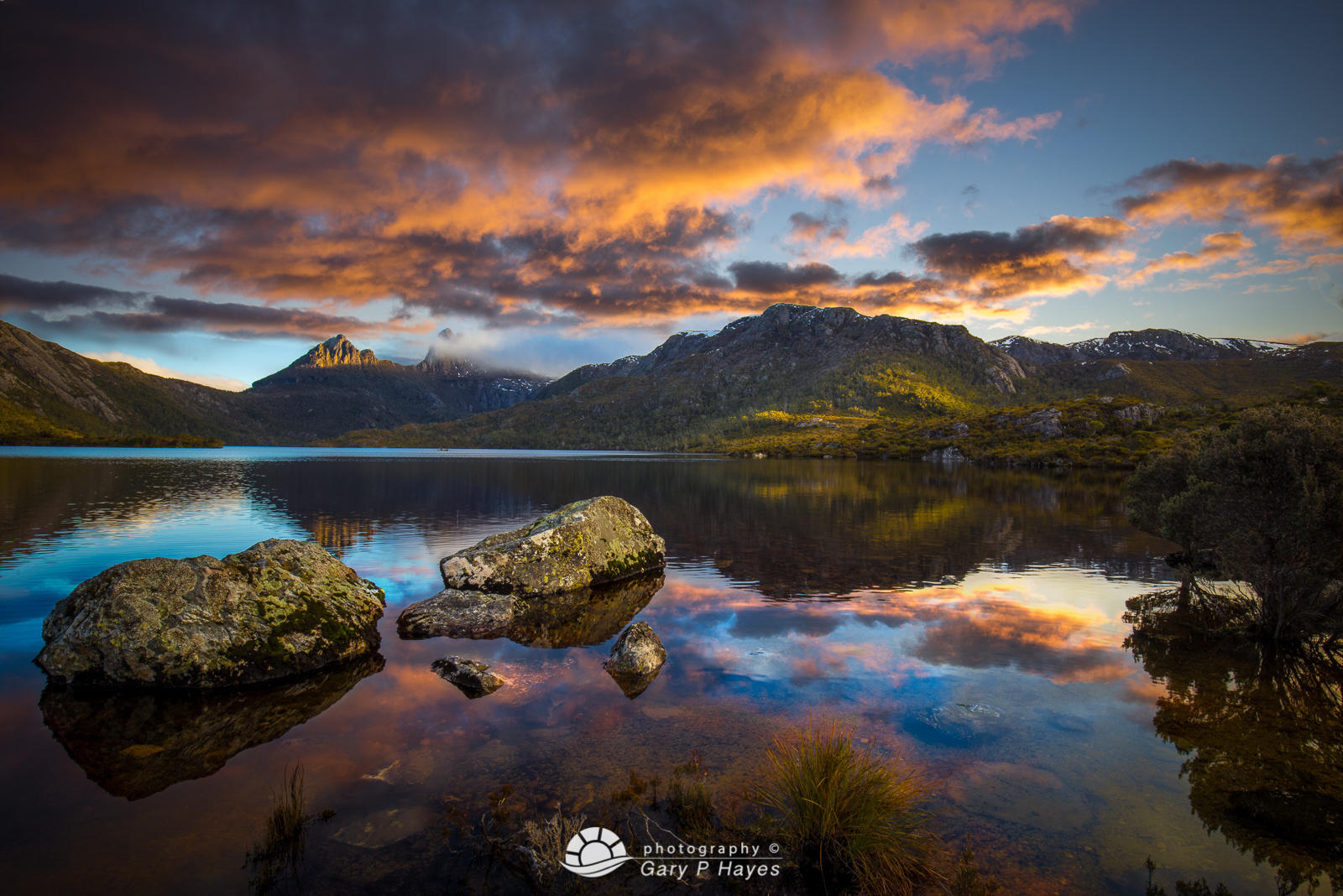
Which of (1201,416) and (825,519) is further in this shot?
(1201,416)

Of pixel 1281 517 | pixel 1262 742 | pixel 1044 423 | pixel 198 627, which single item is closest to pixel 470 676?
pixel 198 627

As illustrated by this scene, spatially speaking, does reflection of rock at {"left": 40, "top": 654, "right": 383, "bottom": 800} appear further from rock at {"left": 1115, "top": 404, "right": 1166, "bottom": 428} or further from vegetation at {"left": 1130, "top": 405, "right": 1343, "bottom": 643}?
rock at {"left": 1115, "top": 404, "right": 1166, "bottom": 428}

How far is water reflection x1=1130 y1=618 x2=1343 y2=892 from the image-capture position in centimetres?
743

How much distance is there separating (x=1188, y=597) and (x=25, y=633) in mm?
36919

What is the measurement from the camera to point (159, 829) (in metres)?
7.53

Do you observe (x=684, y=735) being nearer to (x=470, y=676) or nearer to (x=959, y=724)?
(x=470, y=676)

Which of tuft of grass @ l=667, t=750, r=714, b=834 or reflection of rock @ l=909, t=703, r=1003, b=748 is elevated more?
tuft of grass @ l=667, t=750, r=714, b=834

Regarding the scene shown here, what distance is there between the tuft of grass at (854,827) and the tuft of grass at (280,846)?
20.1ft

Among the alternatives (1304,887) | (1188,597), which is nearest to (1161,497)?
(1188,597)

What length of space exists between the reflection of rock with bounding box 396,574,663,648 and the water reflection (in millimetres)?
12883

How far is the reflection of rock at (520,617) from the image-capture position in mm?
16484

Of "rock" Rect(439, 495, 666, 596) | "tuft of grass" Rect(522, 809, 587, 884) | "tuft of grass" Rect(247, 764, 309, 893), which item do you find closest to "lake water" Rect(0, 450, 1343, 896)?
"tuft of grass" Rect(247, 764, 309, 893)

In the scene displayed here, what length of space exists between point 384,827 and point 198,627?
870cm

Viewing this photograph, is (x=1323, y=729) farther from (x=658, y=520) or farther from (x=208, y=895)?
(x=658, y=520)
